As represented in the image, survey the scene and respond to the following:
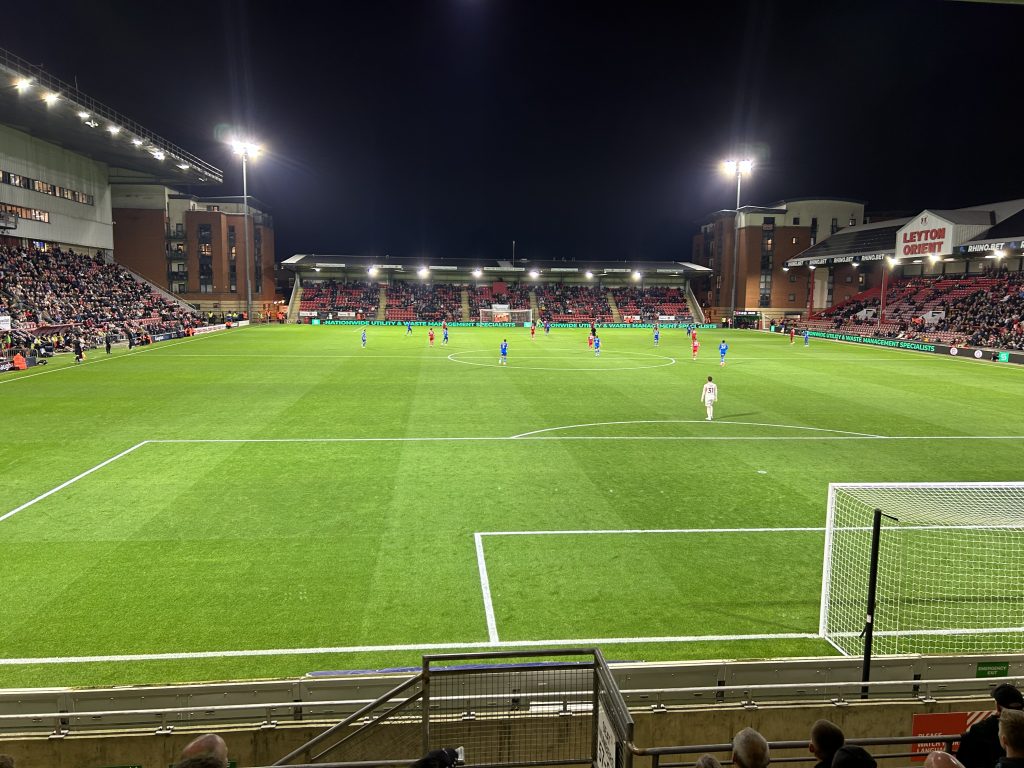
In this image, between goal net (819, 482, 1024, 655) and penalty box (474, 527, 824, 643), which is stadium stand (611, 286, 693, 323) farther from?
penalty box (474, 527, 824, 643)

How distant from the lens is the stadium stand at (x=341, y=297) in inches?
3543

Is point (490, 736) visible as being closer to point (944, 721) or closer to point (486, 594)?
point (486, 594)

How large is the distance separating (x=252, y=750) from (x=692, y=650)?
16.6ft

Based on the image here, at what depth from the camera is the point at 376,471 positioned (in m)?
15.6

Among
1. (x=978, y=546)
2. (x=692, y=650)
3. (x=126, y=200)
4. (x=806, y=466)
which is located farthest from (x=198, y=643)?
(x=126, y=200)

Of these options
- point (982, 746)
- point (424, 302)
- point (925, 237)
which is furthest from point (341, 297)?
point (982, 746)

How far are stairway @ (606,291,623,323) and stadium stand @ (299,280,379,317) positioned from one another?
33506 mm

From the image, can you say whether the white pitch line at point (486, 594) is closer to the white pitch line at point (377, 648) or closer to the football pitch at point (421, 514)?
the football pitch at point (421, 514)

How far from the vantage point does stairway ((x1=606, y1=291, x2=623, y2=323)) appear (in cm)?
9095

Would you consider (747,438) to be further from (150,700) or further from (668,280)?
(668,280)

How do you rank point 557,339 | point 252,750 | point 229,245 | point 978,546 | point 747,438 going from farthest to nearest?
point 229,245
point 557,339
point 747,438
point 978,546
point 252,750

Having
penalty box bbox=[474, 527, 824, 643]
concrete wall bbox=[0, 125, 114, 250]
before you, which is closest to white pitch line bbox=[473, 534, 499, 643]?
penalty box bbox=[474, 527, 824, 643]

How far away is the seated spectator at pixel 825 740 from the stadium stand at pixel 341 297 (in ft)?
289

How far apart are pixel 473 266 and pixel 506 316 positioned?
10.1 meters
